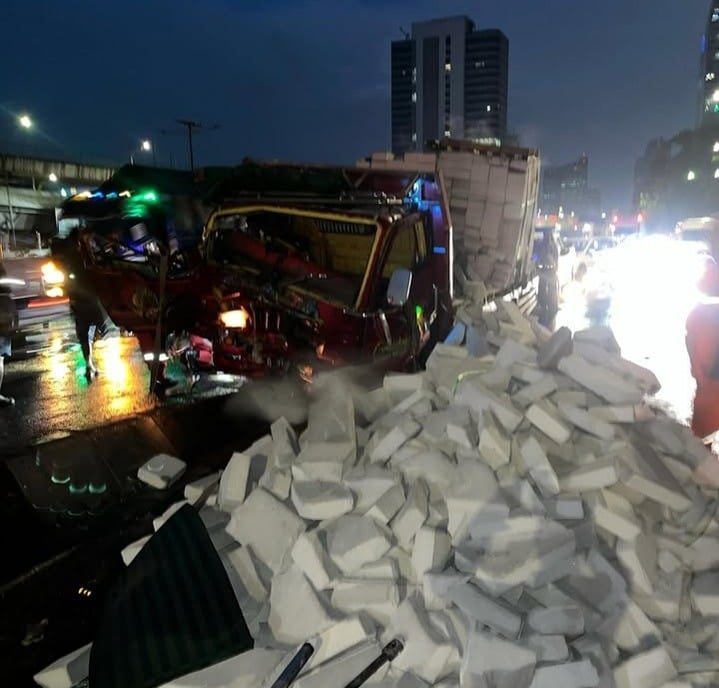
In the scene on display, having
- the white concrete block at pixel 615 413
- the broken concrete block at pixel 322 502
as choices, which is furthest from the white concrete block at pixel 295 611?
the white concrete block at pixel 615 413

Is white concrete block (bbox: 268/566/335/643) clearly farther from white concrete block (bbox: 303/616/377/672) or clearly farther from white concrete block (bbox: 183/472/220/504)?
white concrete block (bbox: 183/472/220/504)

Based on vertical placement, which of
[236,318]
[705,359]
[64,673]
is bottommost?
[64,673]

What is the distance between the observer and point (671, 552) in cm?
303

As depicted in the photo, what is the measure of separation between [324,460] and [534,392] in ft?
4.80

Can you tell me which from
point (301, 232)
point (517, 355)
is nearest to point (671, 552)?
point (517, 355)

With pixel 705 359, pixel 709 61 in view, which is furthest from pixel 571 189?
pixel 705 359

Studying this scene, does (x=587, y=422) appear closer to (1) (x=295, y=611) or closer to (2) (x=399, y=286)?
(2) (x=399, y=286)

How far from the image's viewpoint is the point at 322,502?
3125mm

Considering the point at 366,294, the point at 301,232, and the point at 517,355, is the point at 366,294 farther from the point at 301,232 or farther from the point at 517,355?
the point at 301,232

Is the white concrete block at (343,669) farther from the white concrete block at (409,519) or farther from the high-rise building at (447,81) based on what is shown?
the high-rise building at (447,81)

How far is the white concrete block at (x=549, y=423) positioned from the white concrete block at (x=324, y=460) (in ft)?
3.81

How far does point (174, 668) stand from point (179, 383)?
3.88 metres

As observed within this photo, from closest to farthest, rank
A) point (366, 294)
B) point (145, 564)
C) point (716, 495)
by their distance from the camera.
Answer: point (145, 564) → point (716, 495) → point (366, 294)

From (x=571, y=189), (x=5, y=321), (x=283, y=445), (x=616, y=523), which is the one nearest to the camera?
(x=616, y=523)
